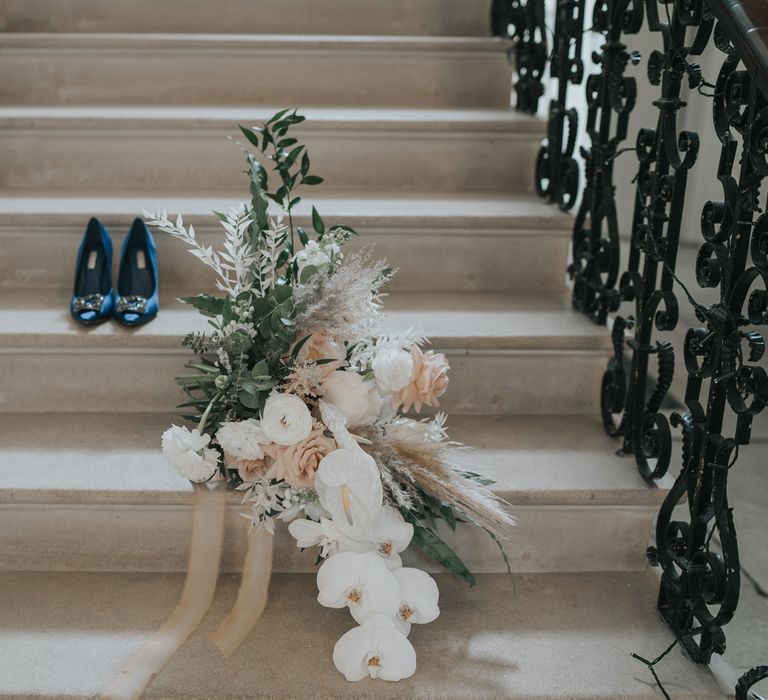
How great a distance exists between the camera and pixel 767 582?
93.0 inches

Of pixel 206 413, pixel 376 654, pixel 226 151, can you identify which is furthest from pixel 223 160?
pixel 376 654

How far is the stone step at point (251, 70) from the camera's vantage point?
2.82 meters

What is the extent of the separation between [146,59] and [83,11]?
1.43ft

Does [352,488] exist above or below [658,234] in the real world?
below

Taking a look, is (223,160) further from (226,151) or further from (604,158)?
(604,158)

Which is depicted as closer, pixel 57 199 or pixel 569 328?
pixel 569 328

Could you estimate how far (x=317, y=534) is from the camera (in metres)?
1.66

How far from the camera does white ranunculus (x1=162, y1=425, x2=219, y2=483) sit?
5.53 feet

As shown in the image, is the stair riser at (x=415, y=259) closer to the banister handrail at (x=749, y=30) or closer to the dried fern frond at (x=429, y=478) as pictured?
the dried fern frond at (x=429, y=478)

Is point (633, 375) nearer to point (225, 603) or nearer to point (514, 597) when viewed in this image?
point (514, 597)

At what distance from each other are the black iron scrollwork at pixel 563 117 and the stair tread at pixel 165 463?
2.30ft

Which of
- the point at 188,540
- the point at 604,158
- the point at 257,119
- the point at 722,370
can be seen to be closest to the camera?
the point at 722,370

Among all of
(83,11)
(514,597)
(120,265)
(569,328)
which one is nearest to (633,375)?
(569,328)

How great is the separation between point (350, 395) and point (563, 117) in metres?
1.19
